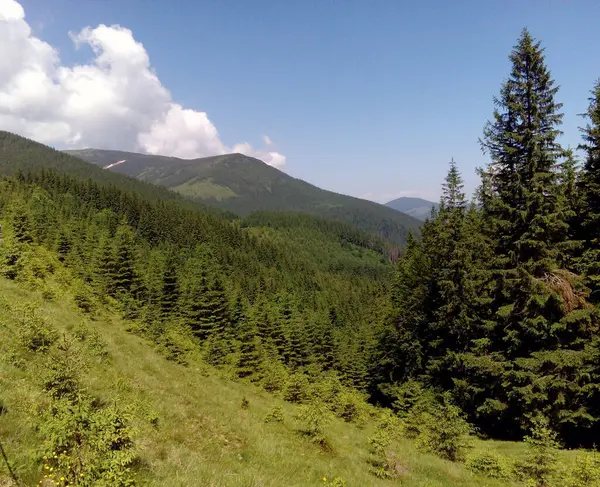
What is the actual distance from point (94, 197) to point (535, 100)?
141 meters

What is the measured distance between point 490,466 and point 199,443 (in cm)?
1076

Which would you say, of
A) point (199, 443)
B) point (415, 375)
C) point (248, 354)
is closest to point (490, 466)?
point (199, 443)

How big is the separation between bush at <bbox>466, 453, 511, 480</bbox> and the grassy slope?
1.64 feet

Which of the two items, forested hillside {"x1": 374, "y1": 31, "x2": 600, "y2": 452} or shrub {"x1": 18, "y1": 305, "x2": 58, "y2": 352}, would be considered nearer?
shrub {"x1": 18, "y1": 305, "x2": 58, "y2": 352}

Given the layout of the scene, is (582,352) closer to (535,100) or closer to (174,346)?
(535,100)

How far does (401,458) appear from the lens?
1412cm

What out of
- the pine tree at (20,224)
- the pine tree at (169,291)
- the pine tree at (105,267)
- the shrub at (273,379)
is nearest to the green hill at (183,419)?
the shrub at (273,379)

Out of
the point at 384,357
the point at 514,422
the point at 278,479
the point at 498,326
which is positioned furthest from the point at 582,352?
the point at 384,357

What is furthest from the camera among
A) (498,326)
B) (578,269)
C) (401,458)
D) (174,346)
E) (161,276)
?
(161,276)

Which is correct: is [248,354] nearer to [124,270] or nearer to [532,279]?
[124,270]

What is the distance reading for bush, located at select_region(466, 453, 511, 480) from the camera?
12867mm

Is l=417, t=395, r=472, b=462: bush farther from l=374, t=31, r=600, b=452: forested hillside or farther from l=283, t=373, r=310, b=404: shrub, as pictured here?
l=283, t=373, r=310, b=404: shrub

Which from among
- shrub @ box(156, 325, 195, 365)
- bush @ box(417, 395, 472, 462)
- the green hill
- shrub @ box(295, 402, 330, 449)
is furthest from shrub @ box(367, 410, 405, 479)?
shrub @ box(156, 325, 195, 365)

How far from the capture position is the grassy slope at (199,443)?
748 centimetres
